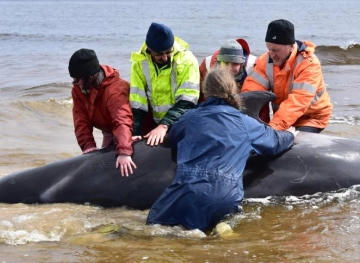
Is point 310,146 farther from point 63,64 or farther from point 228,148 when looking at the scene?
point 63,64

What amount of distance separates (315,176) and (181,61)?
A: 2.25 m

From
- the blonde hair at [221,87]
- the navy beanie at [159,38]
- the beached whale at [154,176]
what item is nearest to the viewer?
the blonde hair at [221,87]

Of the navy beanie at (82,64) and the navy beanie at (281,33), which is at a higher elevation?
the navy beanie at (281,33)

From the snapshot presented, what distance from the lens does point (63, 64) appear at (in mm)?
29547

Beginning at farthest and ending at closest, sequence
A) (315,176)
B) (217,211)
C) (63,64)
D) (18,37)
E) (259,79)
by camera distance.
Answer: (18,37), (63,64), (259,79), (315,176), (217,211)

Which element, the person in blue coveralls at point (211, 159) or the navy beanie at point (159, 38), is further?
the navy beanie at point (159, 38)

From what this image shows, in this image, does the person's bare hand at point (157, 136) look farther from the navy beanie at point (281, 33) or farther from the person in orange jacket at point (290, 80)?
the navy beanie at point (281, 33)

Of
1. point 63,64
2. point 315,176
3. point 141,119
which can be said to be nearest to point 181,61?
point 141,119

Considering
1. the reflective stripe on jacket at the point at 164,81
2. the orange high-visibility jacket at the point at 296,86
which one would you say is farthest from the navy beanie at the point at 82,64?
the orange high-visibility jacket at the point at 296,86

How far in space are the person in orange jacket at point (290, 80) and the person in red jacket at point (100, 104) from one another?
1878mm

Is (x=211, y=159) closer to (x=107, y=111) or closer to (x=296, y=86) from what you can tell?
(x=107, y=111)

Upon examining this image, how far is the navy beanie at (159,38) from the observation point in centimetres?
795

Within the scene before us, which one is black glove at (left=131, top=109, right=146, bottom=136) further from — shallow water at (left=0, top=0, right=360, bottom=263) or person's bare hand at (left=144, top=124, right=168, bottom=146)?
shallow water at (left=0, top=0, right=360, bottom=263)

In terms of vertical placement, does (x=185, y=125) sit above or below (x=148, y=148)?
above
